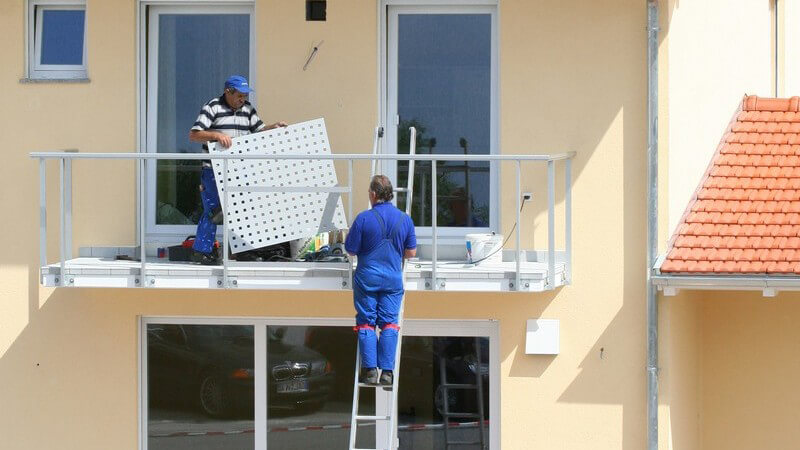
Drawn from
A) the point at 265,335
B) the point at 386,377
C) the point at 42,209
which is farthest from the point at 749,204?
the point at 42,209

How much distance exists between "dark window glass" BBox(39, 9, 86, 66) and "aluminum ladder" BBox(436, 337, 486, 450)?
3716 millimetres

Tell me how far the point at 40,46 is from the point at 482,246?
12.6 ft

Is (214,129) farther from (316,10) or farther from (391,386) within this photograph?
(391,386)

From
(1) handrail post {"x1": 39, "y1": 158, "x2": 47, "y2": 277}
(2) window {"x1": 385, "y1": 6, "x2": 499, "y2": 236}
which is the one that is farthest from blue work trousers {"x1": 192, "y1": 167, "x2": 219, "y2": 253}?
(2) window {"x1": 385, "y1": 6, "x2": 499, "y2": 236}

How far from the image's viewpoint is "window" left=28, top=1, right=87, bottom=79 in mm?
12539

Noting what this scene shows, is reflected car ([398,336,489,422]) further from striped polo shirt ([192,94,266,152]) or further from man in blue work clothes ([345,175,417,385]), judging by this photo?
striped polo shirt ([192,94,266,152])

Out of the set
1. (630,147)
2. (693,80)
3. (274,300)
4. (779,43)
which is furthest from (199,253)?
(779,43)

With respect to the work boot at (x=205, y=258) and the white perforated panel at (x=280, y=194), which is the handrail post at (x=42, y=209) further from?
the white perforated panel at (x=280, y=194)

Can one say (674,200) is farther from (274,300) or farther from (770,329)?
(274,300)

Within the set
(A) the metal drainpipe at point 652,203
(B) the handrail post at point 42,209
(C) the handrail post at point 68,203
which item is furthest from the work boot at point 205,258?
(A) the metal drainpipe at point 652,203

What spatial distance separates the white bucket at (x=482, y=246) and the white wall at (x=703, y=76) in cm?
128

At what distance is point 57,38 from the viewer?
497 inches

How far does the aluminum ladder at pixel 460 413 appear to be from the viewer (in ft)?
40.1

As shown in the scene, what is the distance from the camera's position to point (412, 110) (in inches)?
487
